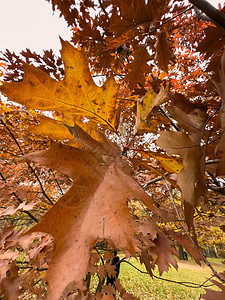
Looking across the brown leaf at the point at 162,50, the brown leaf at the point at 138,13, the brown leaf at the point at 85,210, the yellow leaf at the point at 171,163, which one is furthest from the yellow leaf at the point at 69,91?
the brown leaf at the point at 162,50

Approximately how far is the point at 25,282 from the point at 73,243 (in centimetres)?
126

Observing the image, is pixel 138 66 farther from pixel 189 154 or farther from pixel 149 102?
pixel 189 154

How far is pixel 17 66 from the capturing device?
231cm

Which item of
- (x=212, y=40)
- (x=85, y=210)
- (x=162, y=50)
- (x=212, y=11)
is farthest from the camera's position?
(x=162, y=50)

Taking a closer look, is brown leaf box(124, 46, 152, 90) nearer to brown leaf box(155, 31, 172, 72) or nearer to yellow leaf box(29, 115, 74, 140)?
brown leaf box(155, 31, 172, 72)

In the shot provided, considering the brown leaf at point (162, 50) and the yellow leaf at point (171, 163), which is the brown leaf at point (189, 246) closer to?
the yellow leaf at point (171, 163)

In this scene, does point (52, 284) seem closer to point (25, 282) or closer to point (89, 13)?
point (25, 282)

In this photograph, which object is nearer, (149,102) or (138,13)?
(149,102)

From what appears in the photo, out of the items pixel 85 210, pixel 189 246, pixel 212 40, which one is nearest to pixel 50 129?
pixel 85 210

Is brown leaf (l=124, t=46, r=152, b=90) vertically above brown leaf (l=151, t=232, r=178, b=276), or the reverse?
brown leaf (l=124, t=46, r=152, b=90)

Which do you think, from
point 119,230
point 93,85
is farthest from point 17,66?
point 119,230

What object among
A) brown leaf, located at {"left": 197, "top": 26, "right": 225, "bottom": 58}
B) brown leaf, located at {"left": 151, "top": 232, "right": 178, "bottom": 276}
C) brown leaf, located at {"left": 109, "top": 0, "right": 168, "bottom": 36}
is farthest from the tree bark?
brown leaf, located at {"left": 151, "top": 232, "right": 178, "bottom": 276}

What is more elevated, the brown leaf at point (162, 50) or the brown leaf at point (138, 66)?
the brown leaf at point (162, 50)

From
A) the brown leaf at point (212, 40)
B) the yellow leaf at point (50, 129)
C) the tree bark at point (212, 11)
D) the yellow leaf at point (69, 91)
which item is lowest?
the yellow leaf at point (50, 129)
